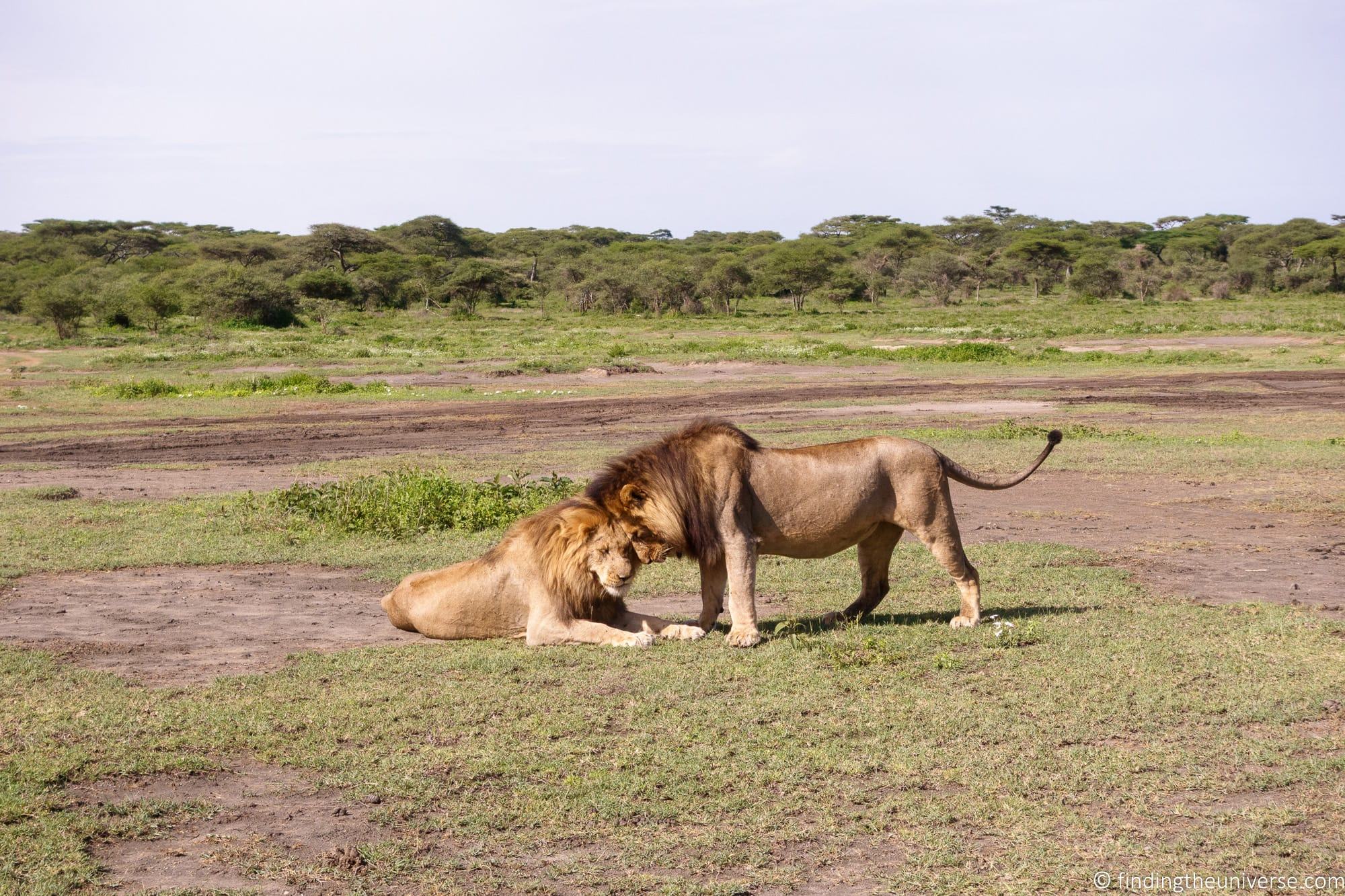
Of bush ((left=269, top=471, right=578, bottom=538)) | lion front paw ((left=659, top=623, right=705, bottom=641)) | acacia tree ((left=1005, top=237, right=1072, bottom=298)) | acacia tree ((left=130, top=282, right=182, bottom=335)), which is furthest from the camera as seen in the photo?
acacia tree ((left=1005, top=237, right=1072, bottom=298))

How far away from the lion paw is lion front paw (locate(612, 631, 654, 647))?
490 millimetres

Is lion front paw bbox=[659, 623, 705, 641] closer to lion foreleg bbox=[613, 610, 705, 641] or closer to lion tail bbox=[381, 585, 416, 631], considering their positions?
lion foreleg bbox=[613, 610, 705, 641]

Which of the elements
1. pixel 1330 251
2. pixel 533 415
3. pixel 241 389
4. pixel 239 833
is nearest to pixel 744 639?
pixel 239 833

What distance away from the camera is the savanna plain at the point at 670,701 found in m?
4.84

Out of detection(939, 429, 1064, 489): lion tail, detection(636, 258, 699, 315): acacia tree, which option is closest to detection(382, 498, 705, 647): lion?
detection(939, 429, 1064, 489): lion tail

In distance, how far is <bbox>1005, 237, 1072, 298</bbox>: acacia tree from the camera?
7744 cm

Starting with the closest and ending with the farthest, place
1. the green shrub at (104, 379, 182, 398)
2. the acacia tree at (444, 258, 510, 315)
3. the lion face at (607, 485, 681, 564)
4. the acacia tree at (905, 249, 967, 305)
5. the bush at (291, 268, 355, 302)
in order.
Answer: the lion face at (607, 485, 681, 564)
the green shrub at (104, 379, 182, 398)
the bush at (291, 268, 355, 302)
the acacia tree at (444, 258, 510, 315)
the acacia tree at (905, 249, 967, 305)

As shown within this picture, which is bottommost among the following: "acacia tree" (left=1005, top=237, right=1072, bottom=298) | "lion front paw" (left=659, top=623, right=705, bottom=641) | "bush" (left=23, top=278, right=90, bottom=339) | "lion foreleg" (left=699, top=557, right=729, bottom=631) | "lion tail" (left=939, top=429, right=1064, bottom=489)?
"lion front paw" (left=659, top=623, right=705, bottom=641)

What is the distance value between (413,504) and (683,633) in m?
5.33

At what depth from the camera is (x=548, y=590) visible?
26.0 feet

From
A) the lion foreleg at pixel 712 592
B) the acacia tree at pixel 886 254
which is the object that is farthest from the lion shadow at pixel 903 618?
the acacia tree at pixel 886 254

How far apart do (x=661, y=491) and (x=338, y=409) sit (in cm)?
2107

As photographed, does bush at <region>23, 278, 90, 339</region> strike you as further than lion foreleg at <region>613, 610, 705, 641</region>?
Yes

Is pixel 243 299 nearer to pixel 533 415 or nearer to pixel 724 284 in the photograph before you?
pixel 724 284
